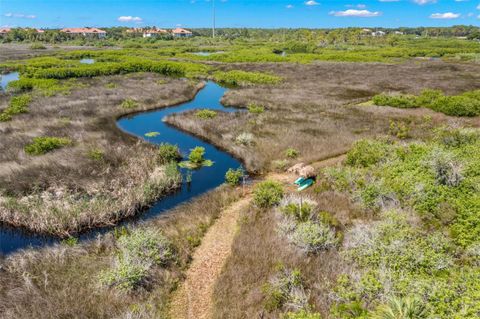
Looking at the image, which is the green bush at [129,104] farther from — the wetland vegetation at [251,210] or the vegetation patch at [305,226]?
the vegetation patch at [305,226]

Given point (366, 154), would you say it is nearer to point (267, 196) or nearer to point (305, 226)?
point (267, 196)

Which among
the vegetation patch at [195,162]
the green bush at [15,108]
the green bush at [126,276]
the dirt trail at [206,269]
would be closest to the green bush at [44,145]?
the vegetation patch at [195,162]

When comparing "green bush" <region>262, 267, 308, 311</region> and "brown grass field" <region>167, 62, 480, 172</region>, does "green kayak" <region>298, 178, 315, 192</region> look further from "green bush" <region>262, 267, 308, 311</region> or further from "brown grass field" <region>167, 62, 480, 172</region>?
"green bush" <region>262, 267, 308, 311</region>

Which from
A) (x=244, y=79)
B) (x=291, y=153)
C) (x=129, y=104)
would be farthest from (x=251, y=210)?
(x=244, y=79)

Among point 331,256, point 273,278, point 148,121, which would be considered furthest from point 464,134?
point 148,121

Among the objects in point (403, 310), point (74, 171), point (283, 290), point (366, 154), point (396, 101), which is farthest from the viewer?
point (396, 101)

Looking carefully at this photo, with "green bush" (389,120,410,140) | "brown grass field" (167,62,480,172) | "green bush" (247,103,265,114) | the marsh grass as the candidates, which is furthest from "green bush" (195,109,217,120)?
the marsh grass
